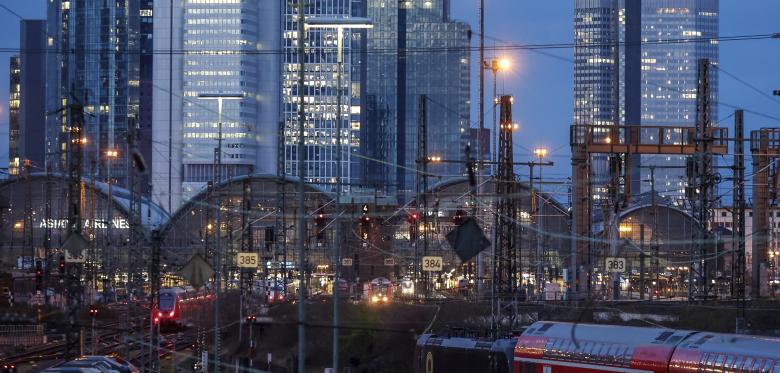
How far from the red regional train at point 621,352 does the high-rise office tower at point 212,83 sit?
151329 millimetres

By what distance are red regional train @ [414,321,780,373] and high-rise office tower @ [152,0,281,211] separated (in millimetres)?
151329

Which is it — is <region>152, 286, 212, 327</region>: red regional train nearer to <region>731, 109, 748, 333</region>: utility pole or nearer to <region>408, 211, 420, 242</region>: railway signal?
<region>408, 211, 420, 242</region>: railway signal

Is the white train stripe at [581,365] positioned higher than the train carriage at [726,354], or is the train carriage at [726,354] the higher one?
the train carriage at [726,354]

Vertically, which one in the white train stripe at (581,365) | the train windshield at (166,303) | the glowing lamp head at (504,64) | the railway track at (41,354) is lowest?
the railway track at (41,354)

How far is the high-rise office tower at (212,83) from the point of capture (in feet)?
628

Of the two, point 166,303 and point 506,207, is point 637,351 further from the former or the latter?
point 166,303

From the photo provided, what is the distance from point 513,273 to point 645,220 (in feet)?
207

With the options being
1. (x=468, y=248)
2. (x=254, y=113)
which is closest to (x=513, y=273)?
(x=468, y=248)

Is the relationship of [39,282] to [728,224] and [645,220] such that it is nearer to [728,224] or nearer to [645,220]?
[645,220]

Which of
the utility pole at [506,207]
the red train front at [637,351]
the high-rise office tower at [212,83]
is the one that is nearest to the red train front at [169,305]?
the utility pole at [506,207]

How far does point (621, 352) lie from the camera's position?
1357 inches

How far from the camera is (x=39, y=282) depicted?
66875mm

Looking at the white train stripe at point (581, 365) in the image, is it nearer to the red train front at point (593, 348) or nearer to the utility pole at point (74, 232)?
the red train front at point (593, 348)

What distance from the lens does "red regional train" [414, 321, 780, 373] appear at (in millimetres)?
30828
